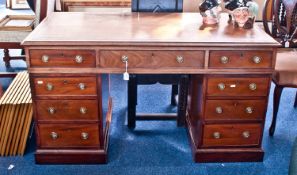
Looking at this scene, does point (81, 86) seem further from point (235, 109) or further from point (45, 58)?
point (235, 109)

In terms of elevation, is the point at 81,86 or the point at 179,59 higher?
the point at 179,59

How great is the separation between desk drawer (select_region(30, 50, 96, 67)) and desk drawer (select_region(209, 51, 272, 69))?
2.06ft

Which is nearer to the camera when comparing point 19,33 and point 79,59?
point 79,59

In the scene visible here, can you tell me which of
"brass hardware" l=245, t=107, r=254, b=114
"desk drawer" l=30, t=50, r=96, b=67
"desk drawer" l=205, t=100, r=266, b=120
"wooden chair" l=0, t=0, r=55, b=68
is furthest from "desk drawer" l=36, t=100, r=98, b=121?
"wooden chair" l=0, t=0, r=55, b=68

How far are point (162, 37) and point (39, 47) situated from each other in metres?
0.63

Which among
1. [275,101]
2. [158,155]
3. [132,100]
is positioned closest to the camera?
[158,155]

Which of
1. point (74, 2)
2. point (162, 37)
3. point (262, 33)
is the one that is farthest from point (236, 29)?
point (74, 2)

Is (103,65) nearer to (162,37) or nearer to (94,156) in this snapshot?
(162,37)

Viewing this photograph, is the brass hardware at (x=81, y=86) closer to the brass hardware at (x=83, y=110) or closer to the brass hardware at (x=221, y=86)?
the brass hardware at (x=83, y=110)

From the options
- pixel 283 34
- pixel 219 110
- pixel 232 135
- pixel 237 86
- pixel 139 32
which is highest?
pixel 139 32

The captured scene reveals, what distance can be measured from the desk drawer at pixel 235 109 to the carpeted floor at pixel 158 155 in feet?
1.02

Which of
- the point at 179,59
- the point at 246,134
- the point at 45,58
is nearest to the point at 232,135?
the point at 246,134

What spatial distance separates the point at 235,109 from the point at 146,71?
55cm

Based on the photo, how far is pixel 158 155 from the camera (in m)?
2.38
